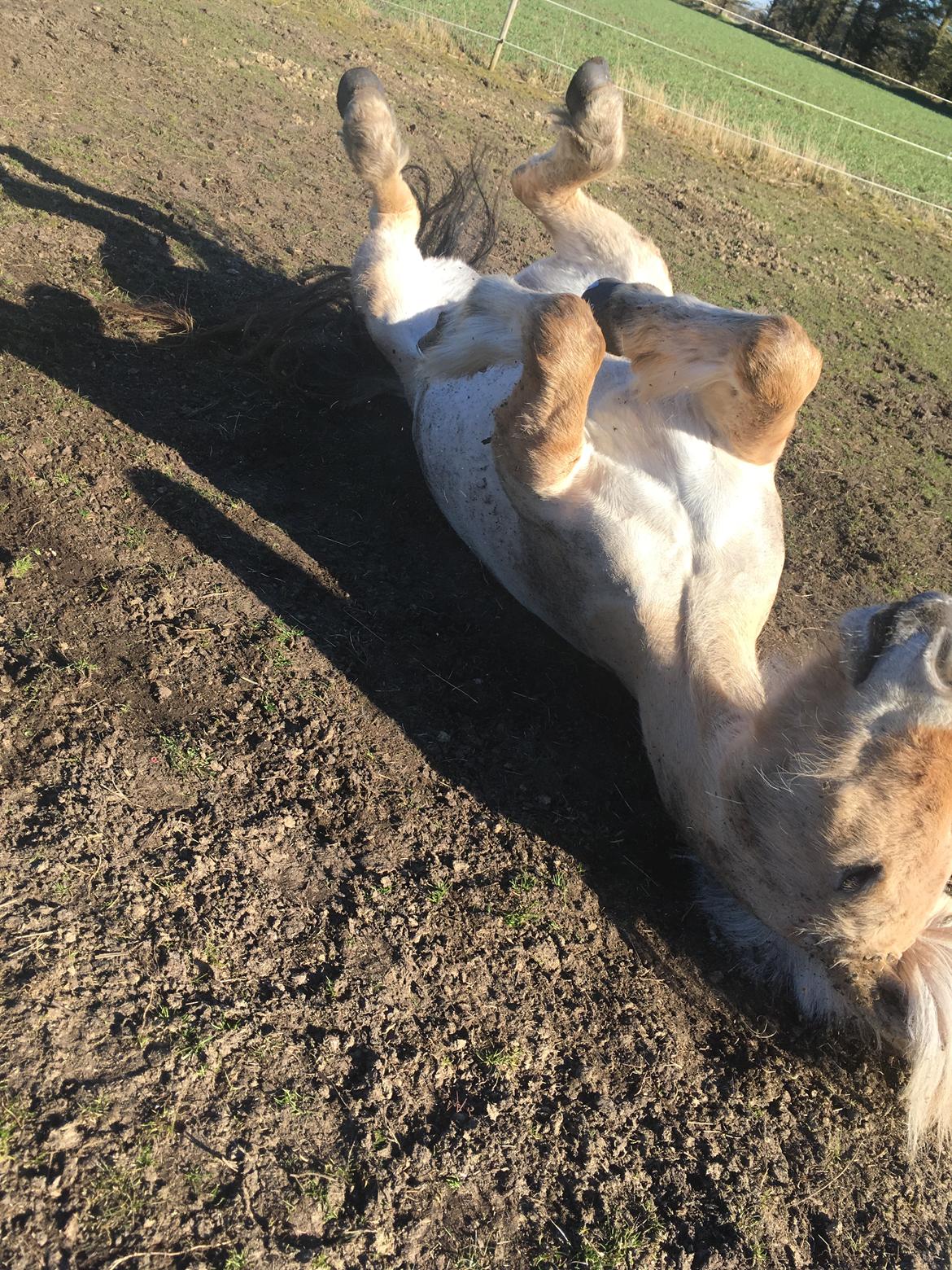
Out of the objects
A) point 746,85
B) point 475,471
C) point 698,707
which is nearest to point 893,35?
point 746,85

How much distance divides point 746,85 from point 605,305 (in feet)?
86.4

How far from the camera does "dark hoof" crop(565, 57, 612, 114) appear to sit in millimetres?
4918

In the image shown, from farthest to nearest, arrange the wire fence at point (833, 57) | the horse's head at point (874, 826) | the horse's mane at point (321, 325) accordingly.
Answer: the wire fence at point (833, 57)
the horse's mane at point (321, 325)
the horse's head at point (874, 826)

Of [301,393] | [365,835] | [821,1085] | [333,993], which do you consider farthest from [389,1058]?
[301,393]

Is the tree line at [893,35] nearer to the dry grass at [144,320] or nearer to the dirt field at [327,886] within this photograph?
the dry grass at [144,320]

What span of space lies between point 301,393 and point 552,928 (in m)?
3.38

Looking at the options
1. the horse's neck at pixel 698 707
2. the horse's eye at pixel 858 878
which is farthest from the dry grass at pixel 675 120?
the horse's eye at pixel 858 878

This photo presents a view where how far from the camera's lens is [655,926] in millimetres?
3281

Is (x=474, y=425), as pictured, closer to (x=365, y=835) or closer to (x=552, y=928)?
(x=365, y=835)

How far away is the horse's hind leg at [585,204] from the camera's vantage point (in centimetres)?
491

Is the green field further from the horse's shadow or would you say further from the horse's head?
the horse's head

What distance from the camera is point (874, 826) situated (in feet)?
8.26

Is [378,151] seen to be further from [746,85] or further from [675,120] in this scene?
[746,85]

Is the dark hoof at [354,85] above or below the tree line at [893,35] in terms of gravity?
below
